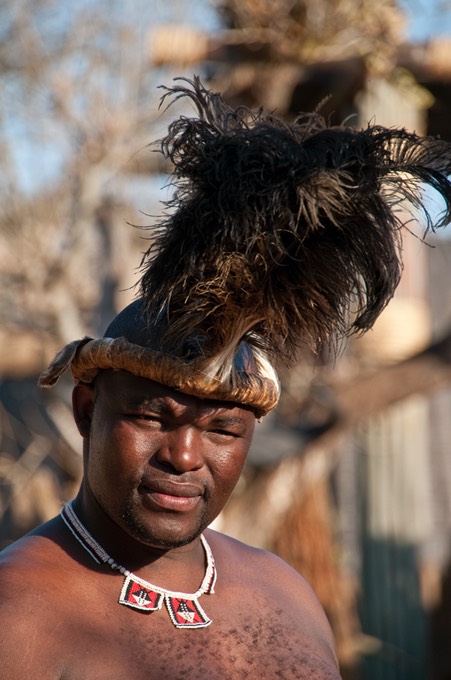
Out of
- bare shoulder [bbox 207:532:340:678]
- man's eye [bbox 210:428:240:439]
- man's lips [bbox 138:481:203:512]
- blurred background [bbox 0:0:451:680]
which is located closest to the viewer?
man's lips [bbox 138:481:203:512]

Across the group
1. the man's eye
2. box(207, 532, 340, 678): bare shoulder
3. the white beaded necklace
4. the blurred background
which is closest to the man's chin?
the white beaded necklace

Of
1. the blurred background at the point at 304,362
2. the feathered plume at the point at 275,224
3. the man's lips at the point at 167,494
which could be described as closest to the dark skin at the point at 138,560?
the man's lips at the point at 167,494

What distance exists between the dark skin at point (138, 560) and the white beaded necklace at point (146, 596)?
0.02 meters

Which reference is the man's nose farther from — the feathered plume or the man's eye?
the feathered plume

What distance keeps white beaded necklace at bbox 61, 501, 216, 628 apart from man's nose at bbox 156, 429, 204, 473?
0.92 ft

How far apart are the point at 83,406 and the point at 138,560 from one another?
1.22 feet

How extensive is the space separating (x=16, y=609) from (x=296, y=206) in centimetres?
97

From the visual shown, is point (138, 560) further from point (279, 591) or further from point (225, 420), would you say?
point (279, 591)

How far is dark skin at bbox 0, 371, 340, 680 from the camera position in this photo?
6.86ft

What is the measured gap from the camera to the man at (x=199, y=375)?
202 cm

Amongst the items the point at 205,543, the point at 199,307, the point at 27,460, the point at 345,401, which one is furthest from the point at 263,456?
the point at 199,307

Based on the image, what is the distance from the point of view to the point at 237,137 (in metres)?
2.05

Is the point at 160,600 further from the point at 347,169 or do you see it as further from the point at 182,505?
the point at 347,169

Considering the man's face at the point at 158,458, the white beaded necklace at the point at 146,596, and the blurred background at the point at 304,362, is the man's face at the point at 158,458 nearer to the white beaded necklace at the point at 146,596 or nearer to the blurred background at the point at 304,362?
the white beaded necklace at the point at 146,596
